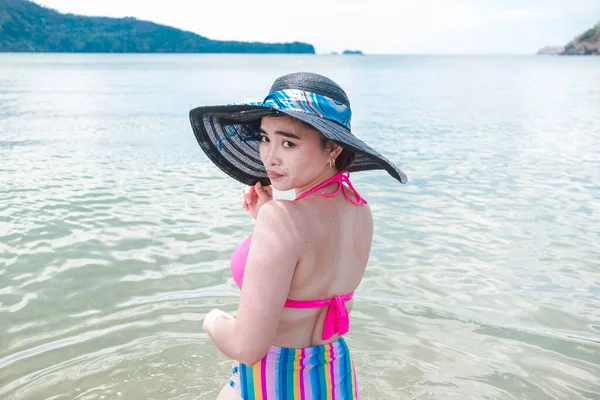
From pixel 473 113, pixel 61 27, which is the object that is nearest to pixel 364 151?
pixel 473 113

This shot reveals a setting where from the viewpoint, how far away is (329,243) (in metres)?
2.19

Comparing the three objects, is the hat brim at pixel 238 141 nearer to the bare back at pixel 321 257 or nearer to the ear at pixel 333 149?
the ear at pixel 333 149

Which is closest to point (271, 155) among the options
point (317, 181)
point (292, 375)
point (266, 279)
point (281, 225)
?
point (317, 181)

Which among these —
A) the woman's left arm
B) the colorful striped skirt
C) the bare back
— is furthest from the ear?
the colorful striped skirt

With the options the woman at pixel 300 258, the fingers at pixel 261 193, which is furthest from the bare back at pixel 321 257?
the fingers at pixel 261 193

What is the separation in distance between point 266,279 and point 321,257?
0.24m

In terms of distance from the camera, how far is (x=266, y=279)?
204cm

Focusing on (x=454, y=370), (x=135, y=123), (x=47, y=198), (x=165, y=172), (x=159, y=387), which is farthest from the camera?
(x=135, y=123)

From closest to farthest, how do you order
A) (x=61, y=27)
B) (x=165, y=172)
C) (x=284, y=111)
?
(x=284, y=111), (x=165, y=172), (x=61, y=27)

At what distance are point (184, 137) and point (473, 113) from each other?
13.8 metres

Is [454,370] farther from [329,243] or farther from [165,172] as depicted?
[165,172]

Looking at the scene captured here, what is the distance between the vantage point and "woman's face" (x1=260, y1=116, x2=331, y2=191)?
2.26 m

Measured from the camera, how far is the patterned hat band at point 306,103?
2.22m

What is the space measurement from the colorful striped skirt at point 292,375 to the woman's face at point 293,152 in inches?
24.8
